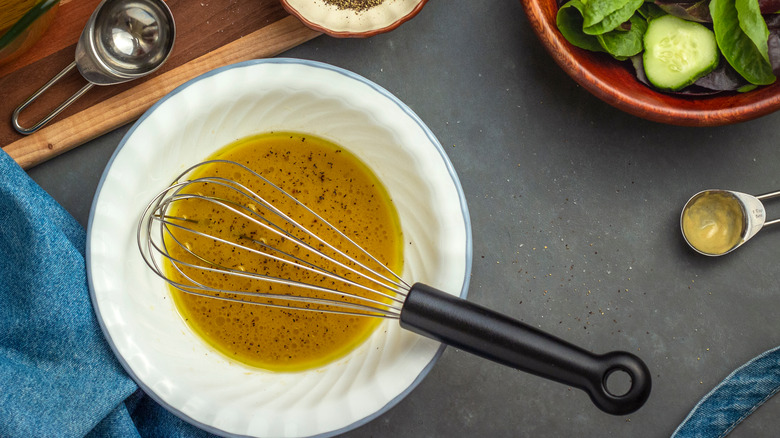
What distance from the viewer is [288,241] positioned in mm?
801

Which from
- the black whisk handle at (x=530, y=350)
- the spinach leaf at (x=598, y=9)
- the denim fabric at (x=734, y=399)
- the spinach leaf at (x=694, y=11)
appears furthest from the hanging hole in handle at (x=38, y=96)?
the denim fabric at (x=734, y=399)

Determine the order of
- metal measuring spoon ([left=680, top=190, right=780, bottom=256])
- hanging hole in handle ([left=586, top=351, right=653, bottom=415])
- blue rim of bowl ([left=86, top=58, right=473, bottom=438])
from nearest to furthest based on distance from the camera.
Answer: hanging hole in handle ([left=586, top=351, right=653, bottom=415]) → blue rim of bowl ([left=86, top=58, right=473, bottom=438]) → metal measuring spoon ([left=680, top=190, right=780, bottom=256])

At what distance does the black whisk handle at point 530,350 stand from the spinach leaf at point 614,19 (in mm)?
381

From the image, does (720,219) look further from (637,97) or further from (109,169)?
(109,169)

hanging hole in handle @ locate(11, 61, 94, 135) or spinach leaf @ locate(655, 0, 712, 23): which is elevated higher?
spinach leaf @ locate(655, 0, 712, 23)

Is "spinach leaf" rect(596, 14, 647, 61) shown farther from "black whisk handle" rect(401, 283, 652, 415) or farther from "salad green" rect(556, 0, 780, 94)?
"black whisk handle" rect(401, 283, 652, 415)

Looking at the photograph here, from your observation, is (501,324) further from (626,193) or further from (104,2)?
(104,2)

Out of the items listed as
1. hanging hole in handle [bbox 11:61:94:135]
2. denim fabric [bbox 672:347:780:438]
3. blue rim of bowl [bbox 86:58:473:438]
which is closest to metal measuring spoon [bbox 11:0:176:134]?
hanging hole in handle [bbox 11:61:94:135]

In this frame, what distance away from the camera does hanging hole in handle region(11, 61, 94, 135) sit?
2.52ft

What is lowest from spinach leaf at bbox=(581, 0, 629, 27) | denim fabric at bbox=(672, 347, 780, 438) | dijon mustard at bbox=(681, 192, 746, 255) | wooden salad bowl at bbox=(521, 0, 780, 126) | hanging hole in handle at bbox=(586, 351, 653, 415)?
denim fabric at bbox=(672, 347, 780, 438)

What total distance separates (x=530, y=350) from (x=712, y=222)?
1.44 ft

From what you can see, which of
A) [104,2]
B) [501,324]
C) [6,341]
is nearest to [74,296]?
[6,341]

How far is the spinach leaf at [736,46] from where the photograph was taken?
2.39ft

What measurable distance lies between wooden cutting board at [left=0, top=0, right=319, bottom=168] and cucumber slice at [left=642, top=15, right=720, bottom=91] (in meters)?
0.45
